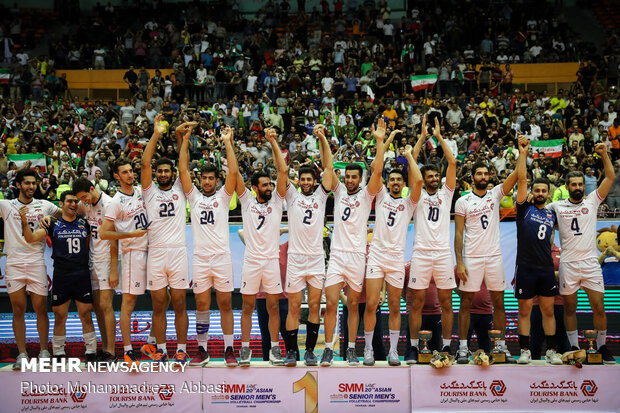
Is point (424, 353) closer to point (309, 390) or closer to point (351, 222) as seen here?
point (309, 390)

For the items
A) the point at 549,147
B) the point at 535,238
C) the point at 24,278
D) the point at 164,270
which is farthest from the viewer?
the point at 549,147

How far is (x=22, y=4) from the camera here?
3094 centimetres

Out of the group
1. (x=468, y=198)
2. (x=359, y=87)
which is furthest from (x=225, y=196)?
(x=359, y=87)

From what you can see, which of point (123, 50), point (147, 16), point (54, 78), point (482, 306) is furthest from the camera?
point (147, 16)

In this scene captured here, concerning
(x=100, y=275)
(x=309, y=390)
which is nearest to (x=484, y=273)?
(x=309, y=390)

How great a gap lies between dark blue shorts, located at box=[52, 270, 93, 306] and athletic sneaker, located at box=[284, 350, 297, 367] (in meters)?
2.88

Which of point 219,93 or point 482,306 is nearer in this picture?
point 482,306

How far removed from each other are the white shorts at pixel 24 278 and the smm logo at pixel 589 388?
7580 mm

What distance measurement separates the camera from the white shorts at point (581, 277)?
29.0ft

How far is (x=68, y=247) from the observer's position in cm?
896

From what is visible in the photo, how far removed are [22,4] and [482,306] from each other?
96.4ft

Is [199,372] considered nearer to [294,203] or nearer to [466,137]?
[294,203]

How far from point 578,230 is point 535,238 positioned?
674 millimetres

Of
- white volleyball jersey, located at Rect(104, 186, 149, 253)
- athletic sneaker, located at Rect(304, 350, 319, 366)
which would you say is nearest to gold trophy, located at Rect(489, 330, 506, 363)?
athletic sneaker, located at Rect(304, 350, 319, 366)
